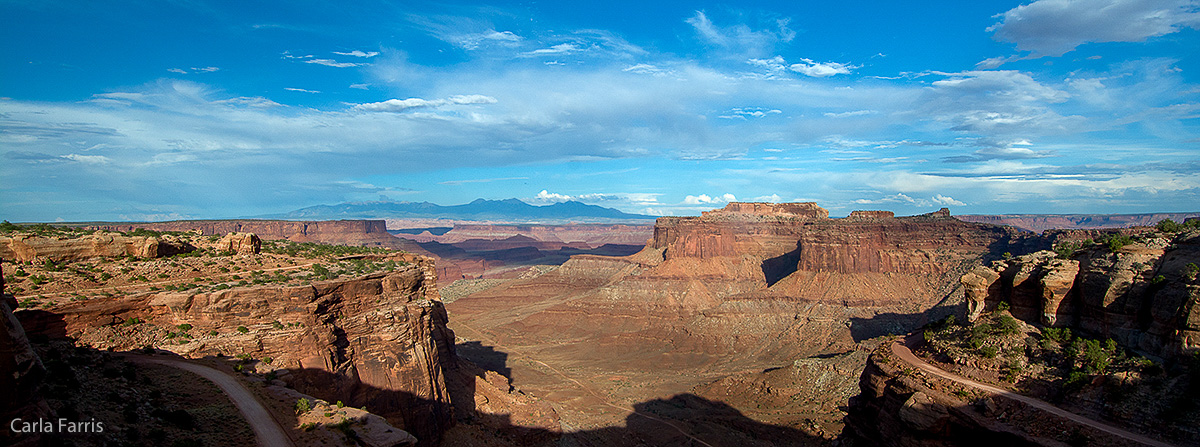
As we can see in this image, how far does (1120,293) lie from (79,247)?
4540 centimetres

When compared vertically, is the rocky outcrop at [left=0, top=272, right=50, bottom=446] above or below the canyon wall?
above

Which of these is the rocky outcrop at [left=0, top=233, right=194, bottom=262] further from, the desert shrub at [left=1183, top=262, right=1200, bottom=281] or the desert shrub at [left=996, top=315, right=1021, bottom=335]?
the desert shrub at [left=1183, top=262, right=1200, bottom=281]

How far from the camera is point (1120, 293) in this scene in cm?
2314

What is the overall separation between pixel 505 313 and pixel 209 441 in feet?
273

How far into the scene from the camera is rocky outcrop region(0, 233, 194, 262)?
21.5 m

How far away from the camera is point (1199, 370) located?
734 inches

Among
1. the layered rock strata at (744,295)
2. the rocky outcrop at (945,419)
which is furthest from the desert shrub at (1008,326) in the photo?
the layered rock strata at (744,295)

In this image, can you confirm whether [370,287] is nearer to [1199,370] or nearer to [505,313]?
[1199,370]

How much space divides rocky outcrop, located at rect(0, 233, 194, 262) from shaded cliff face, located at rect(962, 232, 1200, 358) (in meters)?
42.4

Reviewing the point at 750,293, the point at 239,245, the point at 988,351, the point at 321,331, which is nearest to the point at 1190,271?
the point at 988,351

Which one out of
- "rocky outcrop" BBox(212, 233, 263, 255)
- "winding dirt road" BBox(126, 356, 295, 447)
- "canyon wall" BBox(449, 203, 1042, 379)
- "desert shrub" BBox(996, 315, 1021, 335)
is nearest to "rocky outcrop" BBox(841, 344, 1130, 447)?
"desert shrub" BBox(996, 315, 1021, 335)

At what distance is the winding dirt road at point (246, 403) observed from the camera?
16.4m

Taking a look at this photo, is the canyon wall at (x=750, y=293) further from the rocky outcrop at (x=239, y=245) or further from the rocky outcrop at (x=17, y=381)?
the rocky outcrop at (x=17, y=381)

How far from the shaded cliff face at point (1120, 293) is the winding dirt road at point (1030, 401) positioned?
394 centimetres
